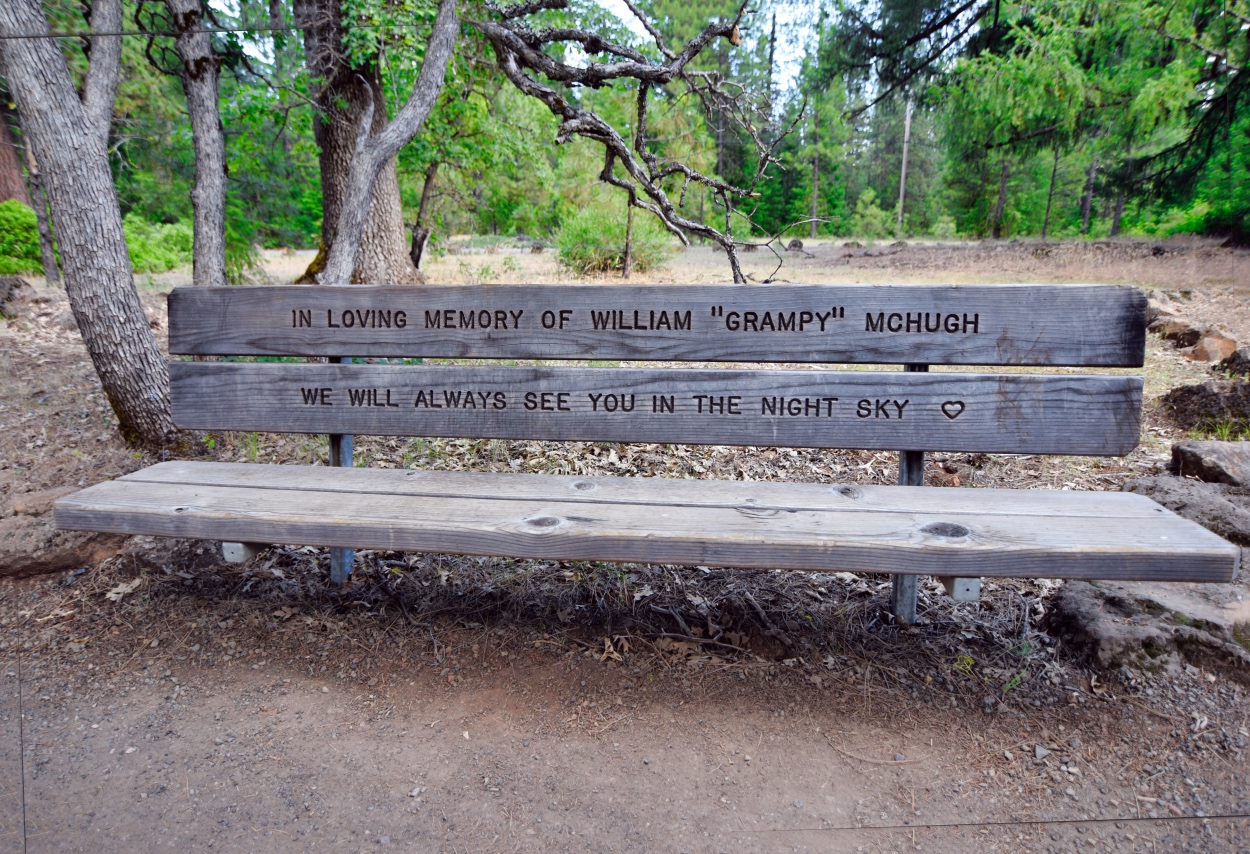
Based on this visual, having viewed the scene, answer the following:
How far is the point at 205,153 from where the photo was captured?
16.2ft

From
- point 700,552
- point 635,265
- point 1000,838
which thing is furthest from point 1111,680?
point 635,265

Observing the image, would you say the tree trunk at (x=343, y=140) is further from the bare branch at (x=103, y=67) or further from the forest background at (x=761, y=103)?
the bare branch at (x=103, y=67)

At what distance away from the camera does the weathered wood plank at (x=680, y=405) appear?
8.32ft

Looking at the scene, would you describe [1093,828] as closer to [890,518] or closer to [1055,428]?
[890,518]

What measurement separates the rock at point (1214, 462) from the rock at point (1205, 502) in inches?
3.5

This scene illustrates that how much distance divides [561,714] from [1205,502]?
263 centimetres

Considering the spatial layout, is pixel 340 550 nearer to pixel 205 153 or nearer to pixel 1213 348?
pixel 205 153

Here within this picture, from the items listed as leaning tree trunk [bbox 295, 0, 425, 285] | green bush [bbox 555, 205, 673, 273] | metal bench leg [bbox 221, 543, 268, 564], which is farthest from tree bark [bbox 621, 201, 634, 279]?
metal bench leg [bbox 221, 543, 268, 564]

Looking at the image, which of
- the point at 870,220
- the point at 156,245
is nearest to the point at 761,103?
the point at 156,245

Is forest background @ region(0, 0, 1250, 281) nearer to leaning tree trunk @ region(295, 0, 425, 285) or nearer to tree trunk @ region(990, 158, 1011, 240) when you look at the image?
leaning tree trunk @ region(295, 0, 425, 285)

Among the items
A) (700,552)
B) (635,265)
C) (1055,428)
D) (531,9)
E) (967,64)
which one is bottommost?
(700,552)

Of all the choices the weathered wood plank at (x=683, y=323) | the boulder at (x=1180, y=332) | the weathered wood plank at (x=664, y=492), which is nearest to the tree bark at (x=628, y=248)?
the boulder at (x=1180, y=332)

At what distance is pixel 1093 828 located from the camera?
1.85 meters

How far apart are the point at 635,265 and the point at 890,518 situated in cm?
1090
